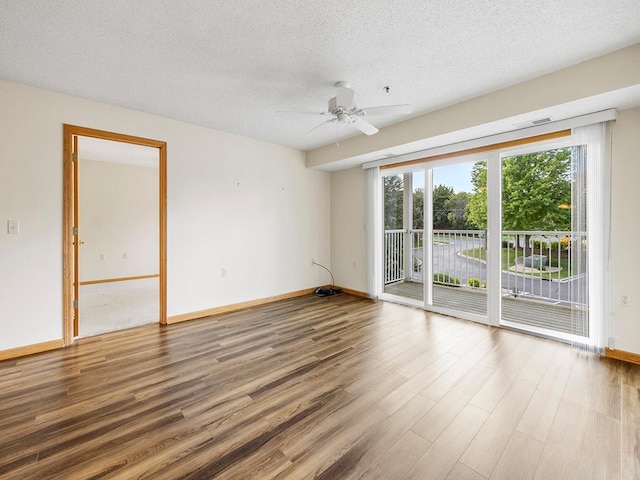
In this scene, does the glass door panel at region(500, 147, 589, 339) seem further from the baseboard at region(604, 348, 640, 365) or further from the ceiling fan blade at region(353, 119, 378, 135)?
the ceiling fan blade at region(353, 119, 378, 135)

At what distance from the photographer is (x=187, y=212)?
12.3ft

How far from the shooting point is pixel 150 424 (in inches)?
68.1

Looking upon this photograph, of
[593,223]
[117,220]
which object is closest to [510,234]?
[593,223]

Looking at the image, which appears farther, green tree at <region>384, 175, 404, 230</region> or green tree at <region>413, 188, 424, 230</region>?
green tree at <region>384, 175, 404, 230</region>

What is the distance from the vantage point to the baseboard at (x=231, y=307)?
12.1 ft

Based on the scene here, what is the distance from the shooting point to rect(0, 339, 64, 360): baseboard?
2.61m

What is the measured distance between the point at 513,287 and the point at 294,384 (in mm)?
3896

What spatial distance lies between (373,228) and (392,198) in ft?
2.18

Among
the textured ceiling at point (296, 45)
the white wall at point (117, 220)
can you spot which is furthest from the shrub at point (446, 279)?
the white wall at point (117, 220)

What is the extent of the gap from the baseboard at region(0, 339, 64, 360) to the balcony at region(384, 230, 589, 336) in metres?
4.41

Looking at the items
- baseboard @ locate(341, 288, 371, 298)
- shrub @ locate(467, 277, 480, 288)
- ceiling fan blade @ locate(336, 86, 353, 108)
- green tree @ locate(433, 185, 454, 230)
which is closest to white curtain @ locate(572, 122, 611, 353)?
green tree @ locate(433, 185, 454, 230)

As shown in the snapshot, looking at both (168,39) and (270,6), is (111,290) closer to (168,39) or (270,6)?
(168,39)

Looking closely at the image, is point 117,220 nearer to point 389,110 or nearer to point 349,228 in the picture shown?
point 349,228

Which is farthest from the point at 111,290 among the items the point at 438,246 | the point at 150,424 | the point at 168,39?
the point at 438,246
